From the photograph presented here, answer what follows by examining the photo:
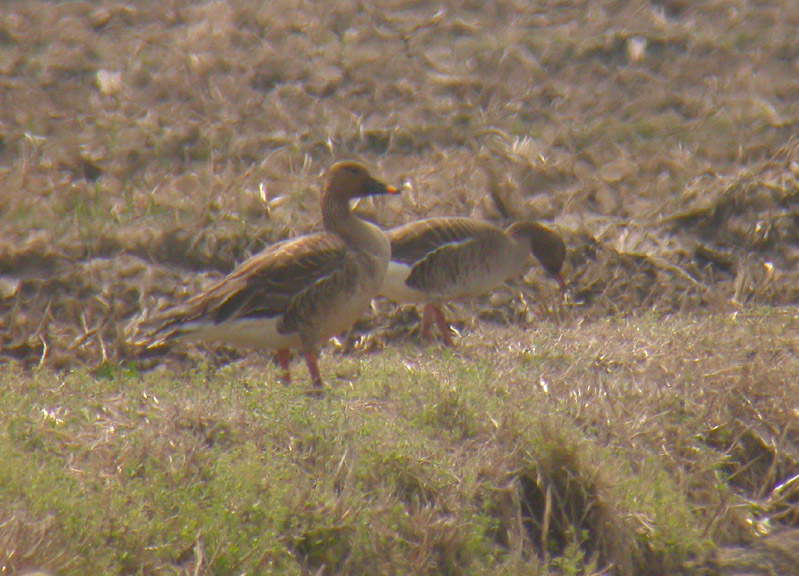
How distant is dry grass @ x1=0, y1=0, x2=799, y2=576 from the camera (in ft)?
18.5

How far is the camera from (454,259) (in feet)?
27.9

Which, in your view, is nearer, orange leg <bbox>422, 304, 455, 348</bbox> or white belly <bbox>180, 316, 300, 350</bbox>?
white belly <bbox>180, 316, 300, 350</bbox>

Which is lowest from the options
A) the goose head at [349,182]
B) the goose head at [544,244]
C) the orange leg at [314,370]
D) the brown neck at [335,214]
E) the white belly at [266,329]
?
the goose head at [544,244]

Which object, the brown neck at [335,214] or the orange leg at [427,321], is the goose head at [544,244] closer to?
the orange leg at [427,321]

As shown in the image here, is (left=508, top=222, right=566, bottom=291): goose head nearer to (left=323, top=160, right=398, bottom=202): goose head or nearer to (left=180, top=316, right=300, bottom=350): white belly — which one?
(left=323, top=160, right=398, bottom=202): goose head

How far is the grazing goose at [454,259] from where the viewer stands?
844 cm

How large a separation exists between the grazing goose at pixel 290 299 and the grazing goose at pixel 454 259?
787mm

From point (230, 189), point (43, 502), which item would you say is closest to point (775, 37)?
point (230, 189)

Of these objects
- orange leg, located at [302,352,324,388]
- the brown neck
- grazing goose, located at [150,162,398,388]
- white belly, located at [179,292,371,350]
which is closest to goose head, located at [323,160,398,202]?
the brown neck

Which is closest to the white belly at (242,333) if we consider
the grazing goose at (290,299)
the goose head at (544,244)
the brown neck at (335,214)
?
the grazing goose at (290,299)

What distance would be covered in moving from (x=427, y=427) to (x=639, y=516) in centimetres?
111

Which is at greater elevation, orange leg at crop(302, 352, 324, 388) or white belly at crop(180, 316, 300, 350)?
white belly at crop(180, 316, 300, 350)

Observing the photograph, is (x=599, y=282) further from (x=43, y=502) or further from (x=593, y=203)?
(x=43, y=502)

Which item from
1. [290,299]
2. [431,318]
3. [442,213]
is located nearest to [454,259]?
[431,318]
